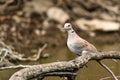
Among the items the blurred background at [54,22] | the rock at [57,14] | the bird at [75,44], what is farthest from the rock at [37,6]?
the bird at [75,44]

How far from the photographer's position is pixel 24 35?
12.5 metres

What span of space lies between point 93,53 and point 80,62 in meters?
0.33

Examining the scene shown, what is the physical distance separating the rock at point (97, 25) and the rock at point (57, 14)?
356 mm

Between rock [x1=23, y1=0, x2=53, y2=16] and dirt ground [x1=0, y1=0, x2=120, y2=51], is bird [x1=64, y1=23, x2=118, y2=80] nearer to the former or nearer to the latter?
dirt ground [x1=0, y1=0, x2=120, y2=51]

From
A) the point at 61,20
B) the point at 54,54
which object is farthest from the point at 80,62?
the point at 61,20

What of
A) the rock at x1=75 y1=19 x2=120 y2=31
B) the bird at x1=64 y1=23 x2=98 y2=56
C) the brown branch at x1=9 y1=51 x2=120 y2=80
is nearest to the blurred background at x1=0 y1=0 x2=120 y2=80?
the rock at x1=75 y1=19 x2=120 y2=31

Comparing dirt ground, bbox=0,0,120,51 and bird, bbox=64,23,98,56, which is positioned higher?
bird, bbox=64,23,98,56

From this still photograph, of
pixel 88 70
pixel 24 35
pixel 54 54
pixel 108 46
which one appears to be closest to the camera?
pixel 88 70

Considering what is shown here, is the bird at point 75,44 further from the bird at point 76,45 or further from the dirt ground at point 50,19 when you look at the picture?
the dirt ground at point 50,19

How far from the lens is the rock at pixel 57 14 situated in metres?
13.5

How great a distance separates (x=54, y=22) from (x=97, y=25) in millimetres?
1116

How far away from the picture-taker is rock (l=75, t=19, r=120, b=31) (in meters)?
13.3

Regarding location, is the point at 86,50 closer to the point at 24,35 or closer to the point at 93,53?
the point at 93,53

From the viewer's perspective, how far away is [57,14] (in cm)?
1372
